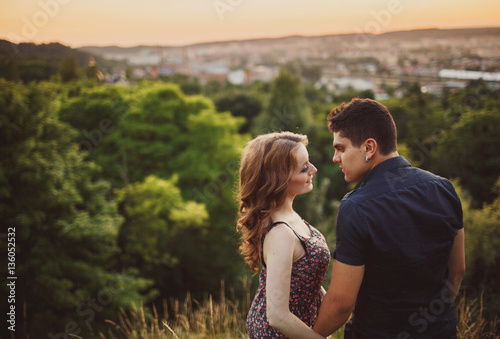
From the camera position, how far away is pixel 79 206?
34.5 feet

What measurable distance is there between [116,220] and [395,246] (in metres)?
10.1

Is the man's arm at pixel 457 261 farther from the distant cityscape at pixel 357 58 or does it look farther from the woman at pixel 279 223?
the distant cityscape at pixel 357 58

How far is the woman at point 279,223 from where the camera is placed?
76.9 inches

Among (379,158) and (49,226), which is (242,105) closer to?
(49,226)

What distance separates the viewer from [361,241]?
1.66m

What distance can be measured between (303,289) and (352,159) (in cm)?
80

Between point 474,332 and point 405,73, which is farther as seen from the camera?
point 405,73

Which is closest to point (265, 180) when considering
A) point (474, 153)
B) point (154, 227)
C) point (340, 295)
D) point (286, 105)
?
point (340, 295)

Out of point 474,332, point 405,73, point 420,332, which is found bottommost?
point 474,332

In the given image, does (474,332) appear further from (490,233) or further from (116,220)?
(116,220)

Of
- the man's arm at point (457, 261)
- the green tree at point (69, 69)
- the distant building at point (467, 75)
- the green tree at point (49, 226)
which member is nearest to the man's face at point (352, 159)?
the man's arm at point (457, 261)

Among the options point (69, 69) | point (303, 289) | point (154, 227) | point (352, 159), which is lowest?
point (154, 227)

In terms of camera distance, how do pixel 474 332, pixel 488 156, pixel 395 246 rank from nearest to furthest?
pixel 395 246 < pixel 474 332 < pixel 488 156

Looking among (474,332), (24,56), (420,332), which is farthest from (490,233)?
(24,56)
